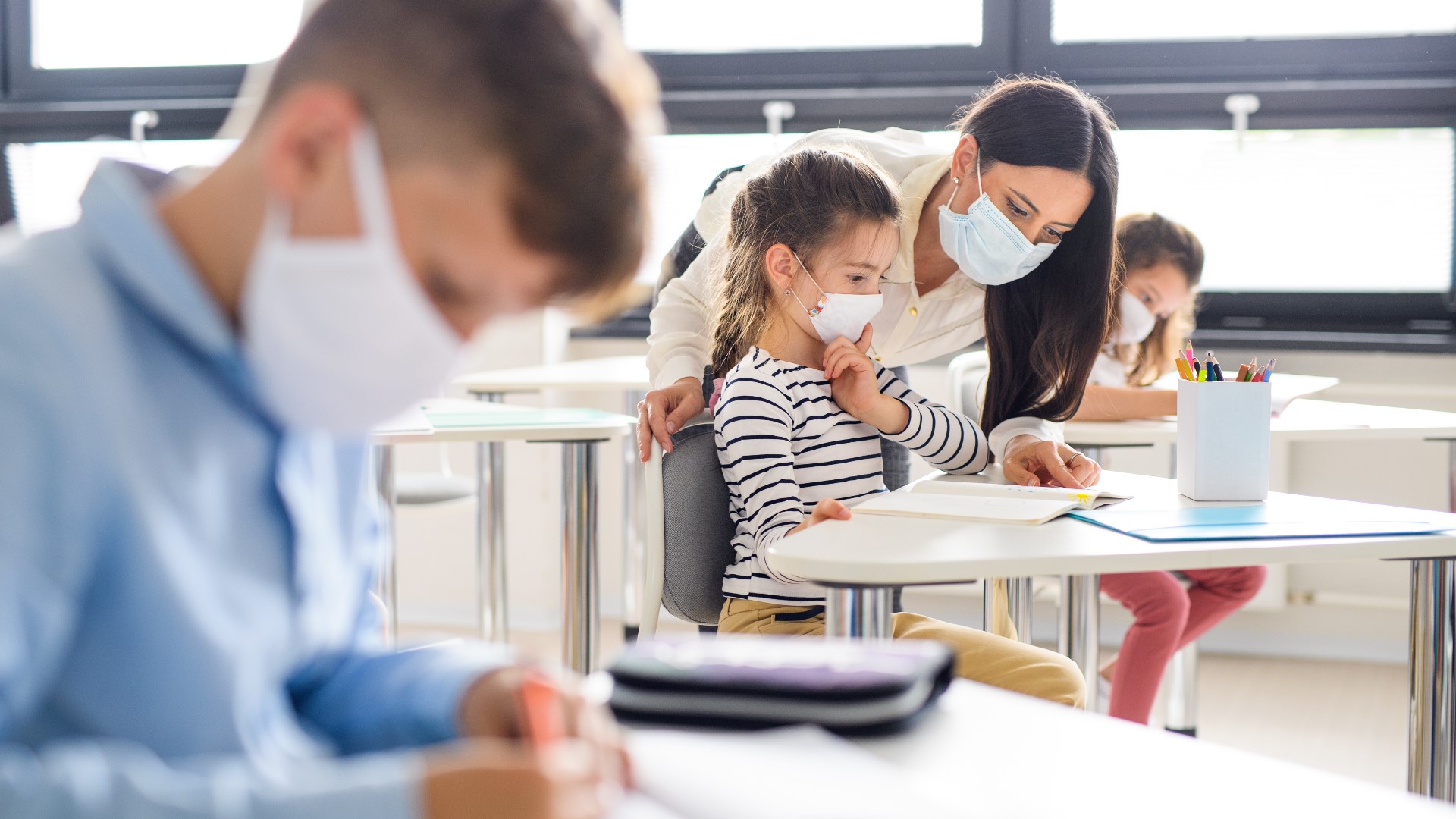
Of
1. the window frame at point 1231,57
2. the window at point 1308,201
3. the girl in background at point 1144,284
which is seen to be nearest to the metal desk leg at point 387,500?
the girl in background at point 1144,284

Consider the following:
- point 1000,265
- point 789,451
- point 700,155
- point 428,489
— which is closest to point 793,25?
point 700,155

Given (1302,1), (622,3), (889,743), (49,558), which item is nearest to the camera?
(49,558)

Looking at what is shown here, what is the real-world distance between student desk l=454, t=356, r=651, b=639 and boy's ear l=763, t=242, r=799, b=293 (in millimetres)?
920

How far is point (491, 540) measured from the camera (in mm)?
2697

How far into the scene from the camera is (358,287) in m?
0.54

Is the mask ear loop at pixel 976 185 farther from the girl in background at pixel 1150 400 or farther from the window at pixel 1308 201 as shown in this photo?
the window at pixel 1308 201

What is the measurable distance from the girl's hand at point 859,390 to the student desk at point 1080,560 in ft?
1.14

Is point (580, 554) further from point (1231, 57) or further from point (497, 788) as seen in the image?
point (1231, 57)

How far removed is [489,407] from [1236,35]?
7.26ft

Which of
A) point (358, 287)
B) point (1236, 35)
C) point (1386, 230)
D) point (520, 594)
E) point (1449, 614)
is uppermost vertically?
point (1236, 35)

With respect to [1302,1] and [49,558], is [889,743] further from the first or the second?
[1302,1]

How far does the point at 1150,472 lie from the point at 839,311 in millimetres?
1753

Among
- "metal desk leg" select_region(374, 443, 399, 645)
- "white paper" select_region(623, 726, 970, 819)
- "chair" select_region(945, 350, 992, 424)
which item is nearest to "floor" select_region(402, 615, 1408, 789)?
"metal desk leg" select_region(374, 443, 399, 645)

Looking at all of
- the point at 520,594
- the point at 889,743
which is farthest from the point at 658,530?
the point at 520,594
